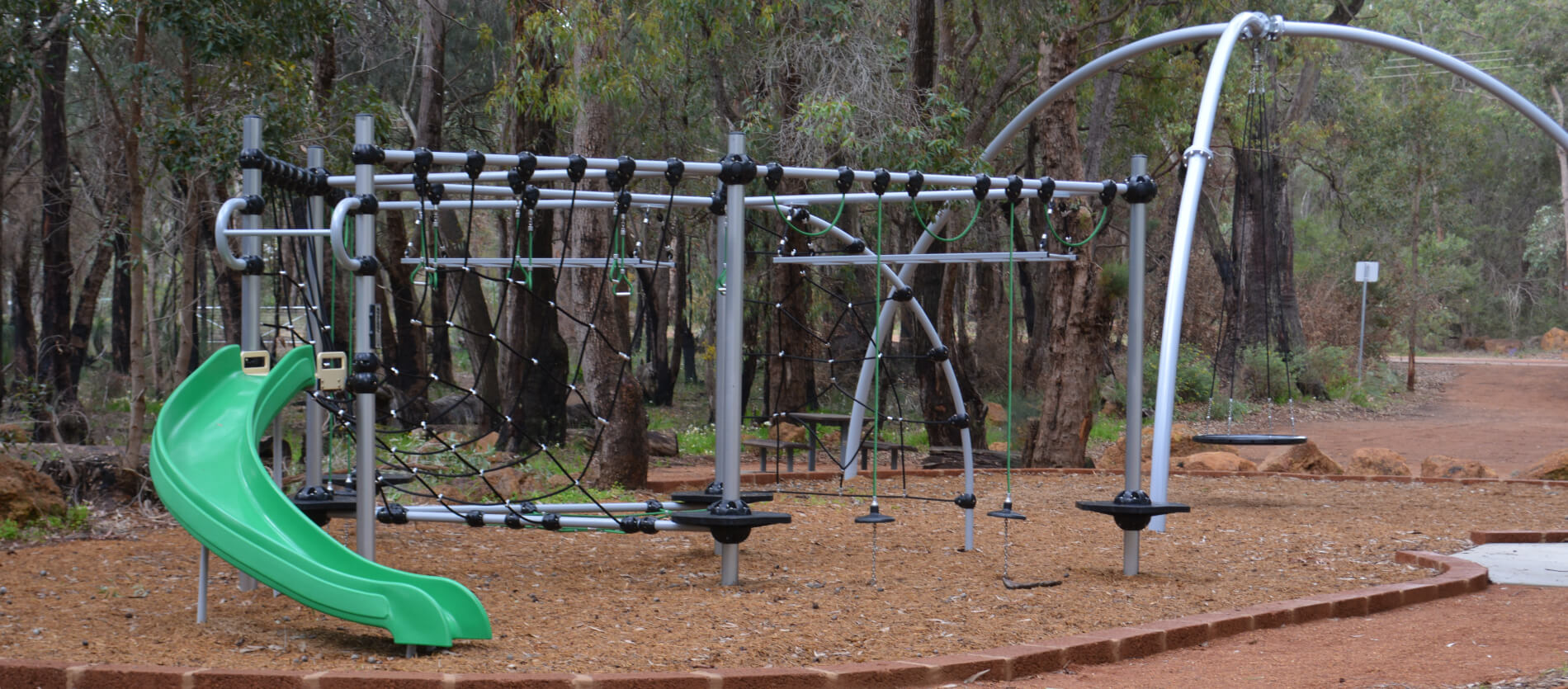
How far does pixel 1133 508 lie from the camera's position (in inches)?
267

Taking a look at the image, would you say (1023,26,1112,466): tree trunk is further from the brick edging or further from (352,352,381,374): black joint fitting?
(352,352,381,374): black joint fitting

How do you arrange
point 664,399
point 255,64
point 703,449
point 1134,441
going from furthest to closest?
1. point 664,399
2. point 703,449
3. point 255,64
4. point 1134,441

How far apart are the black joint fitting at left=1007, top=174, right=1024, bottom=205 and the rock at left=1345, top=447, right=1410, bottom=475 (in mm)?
7377

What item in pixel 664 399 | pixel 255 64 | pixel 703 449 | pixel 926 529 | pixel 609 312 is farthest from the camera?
pixel 664 399

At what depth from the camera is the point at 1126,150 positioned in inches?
859

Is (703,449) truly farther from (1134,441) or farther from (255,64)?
(1134,441)

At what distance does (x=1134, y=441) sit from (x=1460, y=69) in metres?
4.78

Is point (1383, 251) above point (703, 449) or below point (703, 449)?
above

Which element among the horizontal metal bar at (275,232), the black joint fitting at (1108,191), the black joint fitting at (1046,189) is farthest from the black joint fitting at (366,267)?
the black joint fitting at (1108,191)

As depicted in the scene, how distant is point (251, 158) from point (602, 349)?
5.66m

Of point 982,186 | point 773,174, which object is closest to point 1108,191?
point 982,186

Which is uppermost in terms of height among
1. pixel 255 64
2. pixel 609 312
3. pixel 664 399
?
pixel 255 64

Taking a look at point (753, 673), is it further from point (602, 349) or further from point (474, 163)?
point (602, 349)

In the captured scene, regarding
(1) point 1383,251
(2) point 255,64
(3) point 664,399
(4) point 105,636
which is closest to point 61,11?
(2) point 255,64
